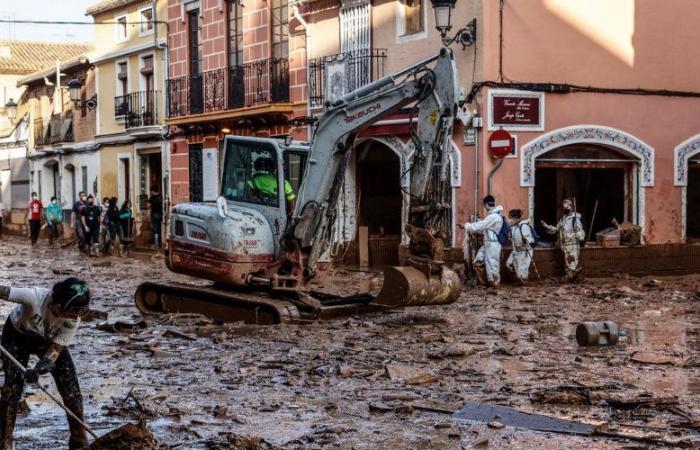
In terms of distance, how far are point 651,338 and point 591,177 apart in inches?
389

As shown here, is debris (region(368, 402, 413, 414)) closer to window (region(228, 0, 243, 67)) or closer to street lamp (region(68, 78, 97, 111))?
window (region(228, 0, 243, 67))

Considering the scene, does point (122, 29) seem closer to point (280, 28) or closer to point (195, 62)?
point (195, 62)

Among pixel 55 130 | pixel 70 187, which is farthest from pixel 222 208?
pixel 55 130

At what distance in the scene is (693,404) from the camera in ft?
28.4

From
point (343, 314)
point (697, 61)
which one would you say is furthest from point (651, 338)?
point (697, 61)

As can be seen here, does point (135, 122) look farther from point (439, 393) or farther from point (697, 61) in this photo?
point (439, 393)

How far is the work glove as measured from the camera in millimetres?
A: 6727

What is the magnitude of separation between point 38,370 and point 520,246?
13244 millimetres

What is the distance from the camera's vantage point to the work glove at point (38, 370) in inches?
265

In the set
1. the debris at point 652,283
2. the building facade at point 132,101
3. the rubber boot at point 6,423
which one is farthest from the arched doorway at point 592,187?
the rubber boot at point 6,423

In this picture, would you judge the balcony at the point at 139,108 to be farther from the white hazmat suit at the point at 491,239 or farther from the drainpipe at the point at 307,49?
the white hazmat suit at the point at 491,239

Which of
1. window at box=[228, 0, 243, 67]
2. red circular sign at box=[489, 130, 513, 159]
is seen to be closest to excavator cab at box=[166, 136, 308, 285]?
red circular sign at box=[489, 130, 513, 159]

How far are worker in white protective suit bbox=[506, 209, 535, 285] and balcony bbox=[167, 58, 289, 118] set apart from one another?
8.52 metres

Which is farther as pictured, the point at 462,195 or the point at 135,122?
the point at 135,122
